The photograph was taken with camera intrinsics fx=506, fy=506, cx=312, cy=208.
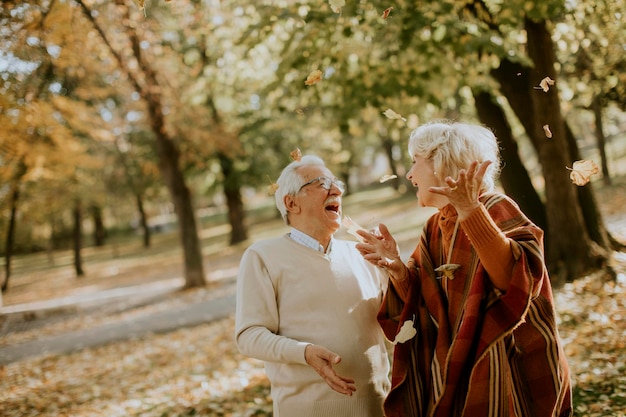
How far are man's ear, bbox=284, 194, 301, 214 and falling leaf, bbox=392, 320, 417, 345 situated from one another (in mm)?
864

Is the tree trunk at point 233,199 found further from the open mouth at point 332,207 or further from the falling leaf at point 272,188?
the open mouth at point 332,207

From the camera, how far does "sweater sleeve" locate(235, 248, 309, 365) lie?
2434 mm

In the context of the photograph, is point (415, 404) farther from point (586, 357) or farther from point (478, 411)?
point (586, 357)

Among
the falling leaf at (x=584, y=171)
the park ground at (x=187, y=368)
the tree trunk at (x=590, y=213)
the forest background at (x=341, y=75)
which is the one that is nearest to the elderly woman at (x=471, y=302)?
the park ground at (x=187, y=368)

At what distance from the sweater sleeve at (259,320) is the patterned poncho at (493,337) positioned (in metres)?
0.56

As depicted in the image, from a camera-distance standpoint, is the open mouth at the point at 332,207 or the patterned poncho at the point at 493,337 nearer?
the patterned poncho at the point at 493,337

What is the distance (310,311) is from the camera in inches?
103

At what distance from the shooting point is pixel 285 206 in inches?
112

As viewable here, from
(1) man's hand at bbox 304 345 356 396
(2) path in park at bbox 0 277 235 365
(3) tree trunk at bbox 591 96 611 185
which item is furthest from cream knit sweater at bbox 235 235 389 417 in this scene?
(3) tree trunk at bbox 591 96 611 185

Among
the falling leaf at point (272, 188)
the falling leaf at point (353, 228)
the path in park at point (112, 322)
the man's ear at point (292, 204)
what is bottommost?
the path in park at point (112, 322)

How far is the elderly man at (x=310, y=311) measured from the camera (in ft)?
8.32

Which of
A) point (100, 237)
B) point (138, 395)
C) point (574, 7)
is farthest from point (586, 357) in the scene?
point (100, 237)

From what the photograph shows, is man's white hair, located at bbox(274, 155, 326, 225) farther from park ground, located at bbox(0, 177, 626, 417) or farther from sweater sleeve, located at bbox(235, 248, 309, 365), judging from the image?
park ground, located at bbox(0, 177, 626, 417)

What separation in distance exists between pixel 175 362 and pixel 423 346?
5.89 meters
